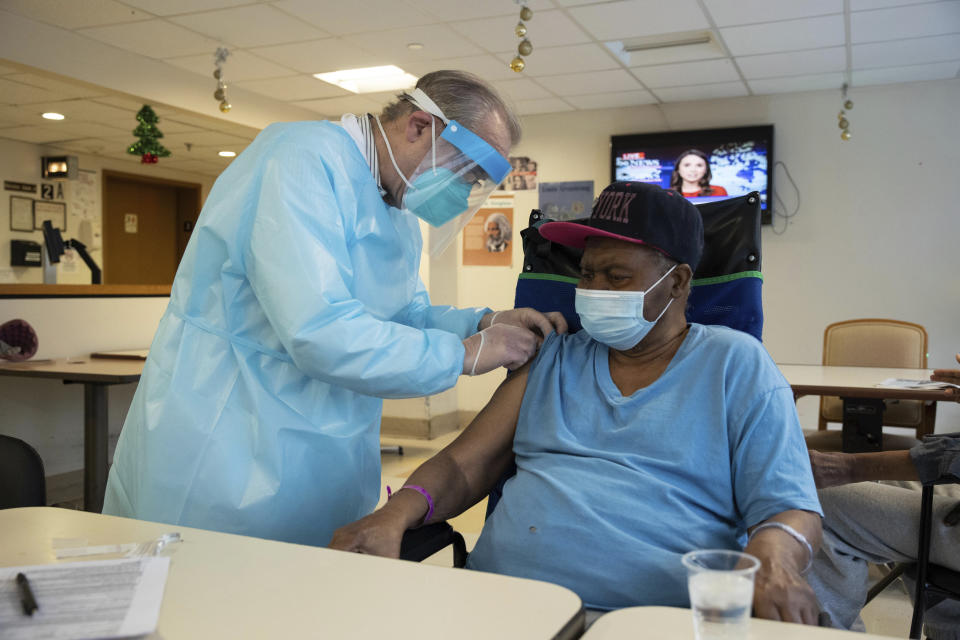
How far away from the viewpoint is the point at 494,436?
5.48ft

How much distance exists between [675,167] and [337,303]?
5.07 m

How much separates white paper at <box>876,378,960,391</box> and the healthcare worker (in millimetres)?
2143

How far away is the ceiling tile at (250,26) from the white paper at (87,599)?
3710mm

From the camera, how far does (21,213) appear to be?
7.75 m

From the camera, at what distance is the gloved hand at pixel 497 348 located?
4.86 feet

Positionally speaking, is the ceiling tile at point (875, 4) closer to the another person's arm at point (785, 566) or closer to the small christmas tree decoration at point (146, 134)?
the another person's arm at point (785, 566)

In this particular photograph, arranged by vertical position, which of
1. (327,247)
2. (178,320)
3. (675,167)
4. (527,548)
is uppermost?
(675,167)

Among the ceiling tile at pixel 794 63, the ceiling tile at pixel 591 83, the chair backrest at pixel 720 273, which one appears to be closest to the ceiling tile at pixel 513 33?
the ceiling tile at pixel 591 83

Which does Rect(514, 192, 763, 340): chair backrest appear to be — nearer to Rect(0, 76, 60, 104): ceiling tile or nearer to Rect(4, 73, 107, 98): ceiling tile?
Rect(4, 73, 107, 98): ceiling tile

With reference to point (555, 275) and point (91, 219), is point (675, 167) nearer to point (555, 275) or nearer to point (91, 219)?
point (555, 275)

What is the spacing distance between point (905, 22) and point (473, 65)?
249 cm

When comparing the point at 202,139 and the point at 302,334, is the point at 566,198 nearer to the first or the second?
the point at 202,139

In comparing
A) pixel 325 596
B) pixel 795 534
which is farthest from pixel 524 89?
pixel 325 596

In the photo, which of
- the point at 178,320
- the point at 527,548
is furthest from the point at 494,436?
the point at 178,320
